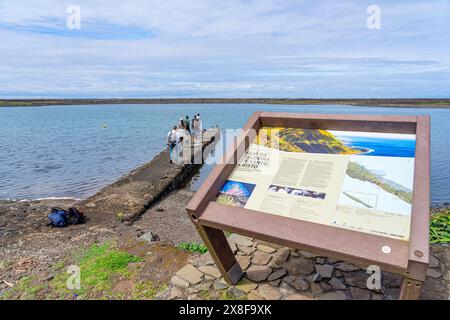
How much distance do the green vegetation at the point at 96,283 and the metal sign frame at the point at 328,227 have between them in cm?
132

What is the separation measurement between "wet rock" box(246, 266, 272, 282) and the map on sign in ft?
4.75

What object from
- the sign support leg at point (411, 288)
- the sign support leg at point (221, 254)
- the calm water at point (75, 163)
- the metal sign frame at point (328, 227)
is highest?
the metal sign frame at point (328, 227)

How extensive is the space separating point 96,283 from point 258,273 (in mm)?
2324

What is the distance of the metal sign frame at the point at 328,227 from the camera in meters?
2.35

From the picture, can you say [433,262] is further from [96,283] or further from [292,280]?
[96,283]

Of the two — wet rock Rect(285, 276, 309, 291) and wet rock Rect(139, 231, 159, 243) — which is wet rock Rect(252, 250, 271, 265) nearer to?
wet rock Rect(285, 276, 309, 291)

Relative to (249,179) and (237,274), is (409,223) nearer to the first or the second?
(249,179)

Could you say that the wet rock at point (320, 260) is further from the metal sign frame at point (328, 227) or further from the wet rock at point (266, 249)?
the metal sign frame at point (328, 227)

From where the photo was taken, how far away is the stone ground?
3.76m

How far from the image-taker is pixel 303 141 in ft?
11.9

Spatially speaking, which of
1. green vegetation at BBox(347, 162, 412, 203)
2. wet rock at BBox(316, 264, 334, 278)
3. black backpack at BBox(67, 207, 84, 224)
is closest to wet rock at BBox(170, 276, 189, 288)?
wet rock at BBox(316, 264, 334, 278)

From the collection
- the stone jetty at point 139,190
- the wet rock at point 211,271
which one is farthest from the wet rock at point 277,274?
the stone jetty at point 139,190

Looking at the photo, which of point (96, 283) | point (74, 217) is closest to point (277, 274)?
point (96, 283)

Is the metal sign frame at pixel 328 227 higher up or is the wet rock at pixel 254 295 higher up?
the metal sign frame at pixel 328 227
